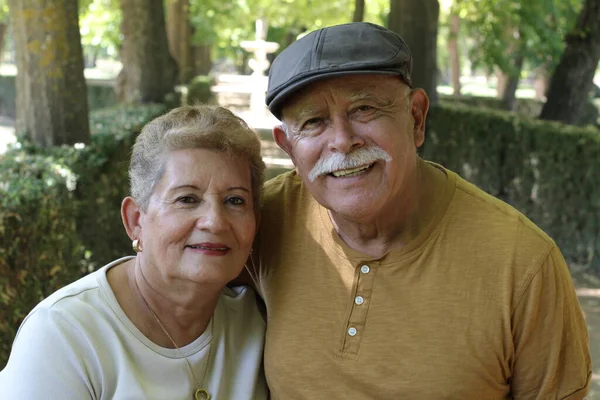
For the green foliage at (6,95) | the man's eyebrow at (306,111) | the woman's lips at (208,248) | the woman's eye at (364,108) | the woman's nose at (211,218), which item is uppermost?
the woman's eye at (364,108)

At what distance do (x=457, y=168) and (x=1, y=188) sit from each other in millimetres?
9220

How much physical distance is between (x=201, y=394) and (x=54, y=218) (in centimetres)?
282

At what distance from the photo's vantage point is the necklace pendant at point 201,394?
2512 mm

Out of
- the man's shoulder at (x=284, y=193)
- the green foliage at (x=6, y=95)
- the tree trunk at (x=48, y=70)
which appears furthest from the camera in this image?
the green foliage at (x=6, y=95)

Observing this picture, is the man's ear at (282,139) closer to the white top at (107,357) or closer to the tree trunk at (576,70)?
the white top at (107,357)

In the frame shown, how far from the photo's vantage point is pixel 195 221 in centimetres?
242

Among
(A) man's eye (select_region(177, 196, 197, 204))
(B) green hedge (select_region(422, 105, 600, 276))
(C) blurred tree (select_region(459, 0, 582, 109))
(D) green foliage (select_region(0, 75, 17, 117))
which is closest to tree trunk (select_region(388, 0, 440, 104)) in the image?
(B) green hedge (select_region(422, 105, 600, 276))

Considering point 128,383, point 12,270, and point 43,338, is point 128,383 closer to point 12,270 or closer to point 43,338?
point 43,338

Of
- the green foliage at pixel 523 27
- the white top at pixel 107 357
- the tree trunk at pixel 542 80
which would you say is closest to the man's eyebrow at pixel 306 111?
the white top at pixel 107 357

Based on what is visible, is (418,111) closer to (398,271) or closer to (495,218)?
(495,218)

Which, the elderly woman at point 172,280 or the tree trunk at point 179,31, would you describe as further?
the tree trunk at point 179,31

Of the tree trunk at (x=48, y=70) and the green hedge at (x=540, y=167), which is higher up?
the tree trunk at (x=48, y=70)

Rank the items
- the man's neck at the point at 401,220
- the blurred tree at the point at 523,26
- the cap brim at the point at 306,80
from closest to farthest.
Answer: the cap brim at the point at 306,80 < the man's neck at the point at 401,220 < the blurred tree at the point at 523,26

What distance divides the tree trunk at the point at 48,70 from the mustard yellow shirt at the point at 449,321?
4726 millimetres
